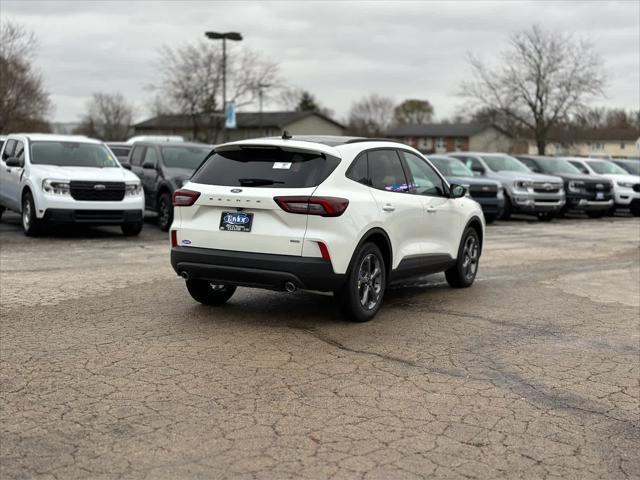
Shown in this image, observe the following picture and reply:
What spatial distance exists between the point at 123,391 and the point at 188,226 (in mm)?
2394

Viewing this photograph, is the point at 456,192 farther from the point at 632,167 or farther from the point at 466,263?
the point at 632,167

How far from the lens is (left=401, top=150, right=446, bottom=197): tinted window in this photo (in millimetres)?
8430

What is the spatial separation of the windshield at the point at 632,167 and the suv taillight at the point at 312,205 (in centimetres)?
2318

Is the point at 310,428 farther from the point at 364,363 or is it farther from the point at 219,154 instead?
the point at 219,154

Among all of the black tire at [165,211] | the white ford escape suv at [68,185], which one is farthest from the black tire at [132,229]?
the black tire at [165,211]

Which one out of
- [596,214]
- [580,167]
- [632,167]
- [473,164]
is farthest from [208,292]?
[632,167]

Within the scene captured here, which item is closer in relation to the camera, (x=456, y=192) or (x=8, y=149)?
(x=456, y=192)

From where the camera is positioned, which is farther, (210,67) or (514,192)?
(210,67)

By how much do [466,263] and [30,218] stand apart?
26.3 feet

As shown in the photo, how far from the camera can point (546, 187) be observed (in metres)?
21.8

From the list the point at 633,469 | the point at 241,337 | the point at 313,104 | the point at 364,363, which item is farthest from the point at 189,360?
the point at 313,104

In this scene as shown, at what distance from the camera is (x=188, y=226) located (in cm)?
730

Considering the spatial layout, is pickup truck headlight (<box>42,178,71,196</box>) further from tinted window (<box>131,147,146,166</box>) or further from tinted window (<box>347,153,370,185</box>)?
tinted window (<box>347,153,370,185</box>)

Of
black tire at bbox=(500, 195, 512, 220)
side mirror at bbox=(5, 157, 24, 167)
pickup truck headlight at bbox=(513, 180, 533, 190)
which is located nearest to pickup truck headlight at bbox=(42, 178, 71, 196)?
side mirror at bbox=(5, 157, 24, 167)
